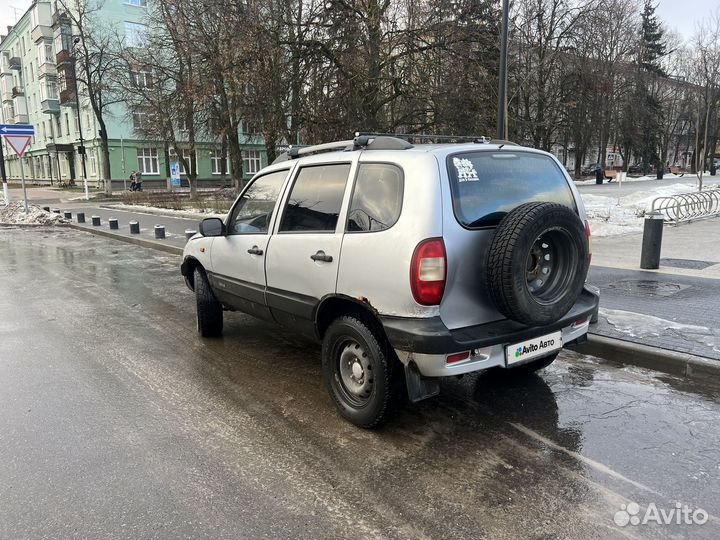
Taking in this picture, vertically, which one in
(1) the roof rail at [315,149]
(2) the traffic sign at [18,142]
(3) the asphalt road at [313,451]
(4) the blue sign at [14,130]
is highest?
(4) the blue sign at [14,130]

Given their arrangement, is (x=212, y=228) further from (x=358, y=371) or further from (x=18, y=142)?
(x=18, y=142)

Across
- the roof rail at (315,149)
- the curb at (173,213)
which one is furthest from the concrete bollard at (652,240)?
the curb at (173,213)

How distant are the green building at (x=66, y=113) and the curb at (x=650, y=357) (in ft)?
105

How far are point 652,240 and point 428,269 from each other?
6601 millimetres

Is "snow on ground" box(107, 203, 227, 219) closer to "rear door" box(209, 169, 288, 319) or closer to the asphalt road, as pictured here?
"rear door" box(209, 169, 288, 319)

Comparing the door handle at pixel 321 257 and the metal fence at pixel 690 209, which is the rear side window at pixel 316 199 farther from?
the metal fence at pixel 690 209

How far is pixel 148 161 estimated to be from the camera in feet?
151

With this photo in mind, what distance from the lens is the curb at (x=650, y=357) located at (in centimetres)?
459

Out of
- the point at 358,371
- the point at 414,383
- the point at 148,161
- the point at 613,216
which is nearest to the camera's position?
the point at 414,383

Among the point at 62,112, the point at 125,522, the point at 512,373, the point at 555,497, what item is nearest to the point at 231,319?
the point at 512,373

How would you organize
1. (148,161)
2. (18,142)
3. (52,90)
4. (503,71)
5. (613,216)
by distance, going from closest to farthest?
(503,71) → (613,216) → (18,142) → (148,161) → (52,90)

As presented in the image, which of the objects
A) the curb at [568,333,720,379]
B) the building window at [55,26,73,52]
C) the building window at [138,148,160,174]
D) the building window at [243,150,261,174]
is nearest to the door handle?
the curb at [568,333,720,379]

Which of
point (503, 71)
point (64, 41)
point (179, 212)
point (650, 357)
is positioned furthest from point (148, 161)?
point (650, 357)

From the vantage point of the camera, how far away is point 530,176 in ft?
12.8
